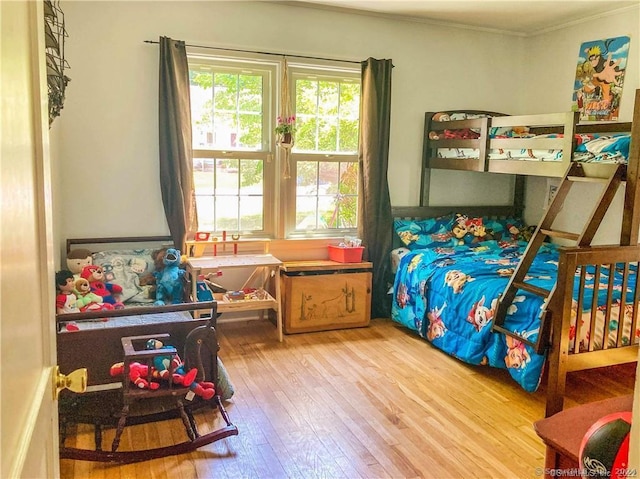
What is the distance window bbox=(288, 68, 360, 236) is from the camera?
4262mm

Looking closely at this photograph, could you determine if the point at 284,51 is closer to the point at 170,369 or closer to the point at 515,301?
the point at 515,301

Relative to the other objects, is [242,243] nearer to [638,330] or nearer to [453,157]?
[453,157]

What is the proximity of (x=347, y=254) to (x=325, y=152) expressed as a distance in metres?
0.83

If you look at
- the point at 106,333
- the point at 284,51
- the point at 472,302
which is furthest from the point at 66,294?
the point at 472,302

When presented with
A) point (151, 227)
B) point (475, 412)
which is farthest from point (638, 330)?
point (151, 227)

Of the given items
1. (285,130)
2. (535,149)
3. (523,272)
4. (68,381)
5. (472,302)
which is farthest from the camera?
(285,130)

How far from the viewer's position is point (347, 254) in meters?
4.21

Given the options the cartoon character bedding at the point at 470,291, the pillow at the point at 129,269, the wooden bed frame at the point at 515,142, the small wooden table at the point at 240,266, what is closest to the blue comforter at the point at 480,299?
the cartoon character bedding at the point at 470,291

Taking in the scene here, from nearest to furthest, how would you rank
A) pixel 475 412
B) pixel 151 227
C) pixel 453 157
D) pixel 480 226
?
pixel 475 412 → pixel 151 227 → pixel 453 157 → pixel 480 226

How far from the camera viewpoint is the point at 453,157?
4324 mm

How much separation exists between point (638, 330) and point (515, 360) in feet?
2.22

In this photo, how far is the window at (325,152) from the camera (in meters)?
4.26

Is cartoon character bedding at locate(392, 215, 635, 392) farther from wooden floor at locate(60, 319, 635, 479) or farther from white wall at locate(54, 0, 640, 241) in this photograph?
white wall at locate(54, 0, 640, 241)

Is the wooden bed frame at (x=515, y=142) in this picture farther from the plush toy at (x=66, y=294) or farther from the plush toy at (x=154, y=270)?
the plush toy at (x=66, y=294)
